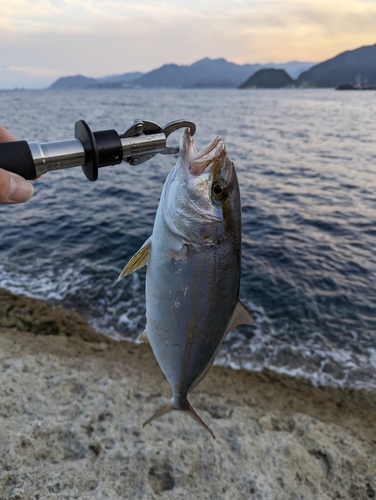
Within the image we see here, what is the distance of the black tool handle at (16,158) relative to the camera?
1963 mm

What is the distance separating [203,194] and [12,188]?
1.08 meters

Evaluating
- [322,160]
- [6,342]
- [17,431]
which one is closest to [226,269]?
[17,431]

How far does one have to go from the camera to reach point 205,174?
219 cm

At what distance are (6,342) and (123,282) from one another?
375 centimetres

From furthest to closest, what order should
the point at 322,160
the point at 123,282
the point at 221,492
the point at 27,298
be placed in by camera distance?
the point at 322,160 < the point at 123,282 < the point at 27,298 < the point at 221,492

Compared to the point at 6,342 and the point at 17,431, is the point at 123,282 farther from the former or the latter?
the point at 17,431

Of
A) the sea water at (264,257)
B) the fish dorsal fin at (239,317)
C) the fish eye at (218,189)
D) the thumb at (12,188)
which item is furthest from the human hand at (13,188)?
the sea water at (264,257)

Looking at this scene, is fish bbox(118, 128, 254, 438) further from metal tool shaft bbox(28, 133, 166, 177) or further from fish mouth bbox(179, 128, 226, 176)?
metal tool shaft bbox(28, 133, 166, 177)

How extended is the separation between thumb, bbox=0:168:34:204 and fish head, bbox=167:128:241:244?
2.70 feet

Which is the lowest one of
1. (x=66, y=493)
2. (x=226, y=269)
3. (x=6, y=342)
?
(x=6, y=342)

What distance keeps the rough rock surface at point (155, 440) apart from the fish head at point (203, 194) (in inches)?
103

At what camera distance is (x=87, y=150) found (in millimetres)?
2047

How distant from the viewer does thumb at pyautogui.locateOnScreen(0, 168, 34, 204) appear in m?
1.96

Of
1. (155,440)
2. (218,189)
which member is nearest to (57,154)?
(218,189)
